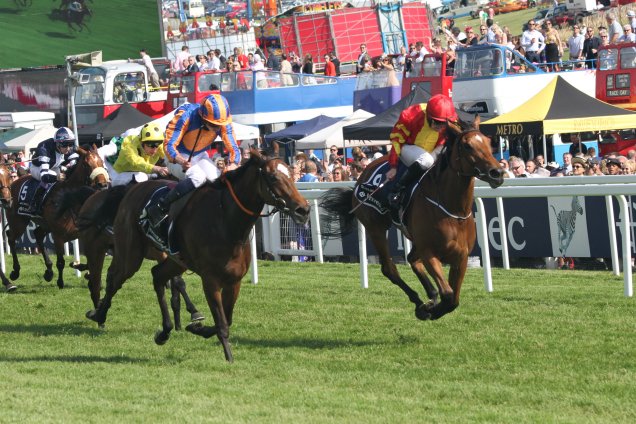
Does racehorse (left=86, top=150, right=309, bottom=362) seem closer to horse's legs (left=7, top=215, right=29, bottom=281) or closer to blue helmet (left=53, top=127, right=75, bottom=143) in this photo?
blue helmet (left=53, top=127, right=75, bottom=143)

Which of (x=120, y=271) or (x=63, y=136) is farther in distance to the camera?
(x=63, y=136)

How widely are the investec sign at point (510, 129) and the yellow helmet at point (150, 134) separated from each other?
7215 mm

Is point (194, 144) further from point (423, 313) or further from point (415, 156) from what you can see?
point (423, 313)

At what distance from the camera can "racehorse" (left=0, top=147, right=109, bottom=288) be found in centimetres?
1133

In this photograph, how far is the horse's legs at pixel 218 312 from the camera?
7.68 meters

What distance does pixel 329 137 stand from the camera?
2009 cm

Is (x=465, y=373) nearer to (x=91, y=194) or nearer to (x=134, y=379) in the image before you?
(x=134, y=379)

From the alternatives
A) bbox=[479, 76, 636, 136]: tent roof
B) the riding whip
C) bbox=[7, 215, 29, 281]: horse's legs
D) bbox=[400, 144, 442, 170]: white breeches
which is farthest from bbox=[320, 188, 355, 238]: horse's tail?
bbox=[479, 76, 636, 136]: tent roof

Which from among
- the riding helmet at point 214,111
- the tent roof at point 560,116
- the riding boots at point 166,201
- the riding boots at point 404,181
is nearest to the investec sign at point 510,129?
the tent roof at point 560,116

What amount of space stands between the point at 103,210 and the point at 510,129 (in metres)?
8.03

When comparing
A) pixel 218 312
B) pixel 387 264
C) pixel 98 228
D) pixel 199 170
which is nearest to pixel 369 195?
pixel 387 264

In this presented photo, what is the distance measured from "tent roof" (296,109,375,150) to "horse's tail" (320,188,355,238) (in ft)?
32.5

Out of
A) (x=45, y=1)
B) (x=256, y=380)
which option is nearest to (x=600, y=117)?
(x=256, y=380)

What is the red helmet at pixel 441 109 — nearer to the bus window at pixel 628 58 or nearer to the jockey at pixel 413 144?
the jockey at pixel 413 144
